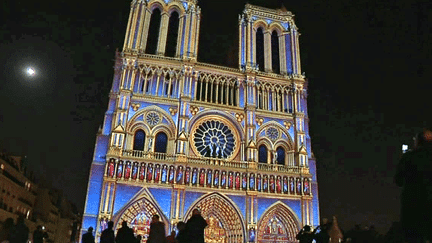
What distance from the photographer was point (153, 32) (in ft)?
114

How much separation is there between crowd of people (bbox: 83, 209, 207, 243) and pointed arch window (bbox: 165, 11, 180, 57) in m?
26.7

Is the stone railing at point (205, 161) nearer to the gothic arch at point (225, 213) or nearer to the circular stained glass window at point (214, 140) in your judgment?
the circular stained glass window at point (214, 140)

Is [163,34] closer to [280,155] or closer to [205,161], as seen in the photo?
[205,161]

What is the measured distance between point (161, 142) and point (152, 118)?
2144 mm

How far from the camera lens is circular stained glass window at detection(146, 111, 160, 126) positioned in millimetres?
29594

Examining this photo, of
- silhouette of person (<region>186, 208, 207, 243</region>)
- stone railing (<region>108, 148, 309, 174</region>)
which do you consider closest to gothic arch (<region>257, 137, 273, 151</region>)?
stone railing (<region>108, 148, 309, 174</region>)

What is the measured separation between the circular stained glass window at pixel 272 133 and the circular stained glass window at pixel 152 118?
32.6 ft

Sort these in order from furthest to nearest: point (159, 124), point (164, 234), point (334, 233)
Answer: point (159, 124), point (334, 233), point (164, 234)

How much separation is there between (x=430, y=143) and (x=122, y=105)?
26241 millimetres

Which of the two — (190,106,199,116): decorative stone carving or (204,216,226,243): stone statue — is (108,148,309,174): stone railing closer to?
(190,106,199,116): decorative stone carving

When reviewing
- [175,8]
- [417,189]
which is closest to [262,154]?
[175,8]

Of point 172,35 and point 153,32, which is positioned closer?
point 153,32

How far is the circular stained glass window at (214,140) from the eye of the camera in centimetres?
3041

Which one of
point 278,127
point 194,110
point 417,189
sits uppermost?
point 194,110
